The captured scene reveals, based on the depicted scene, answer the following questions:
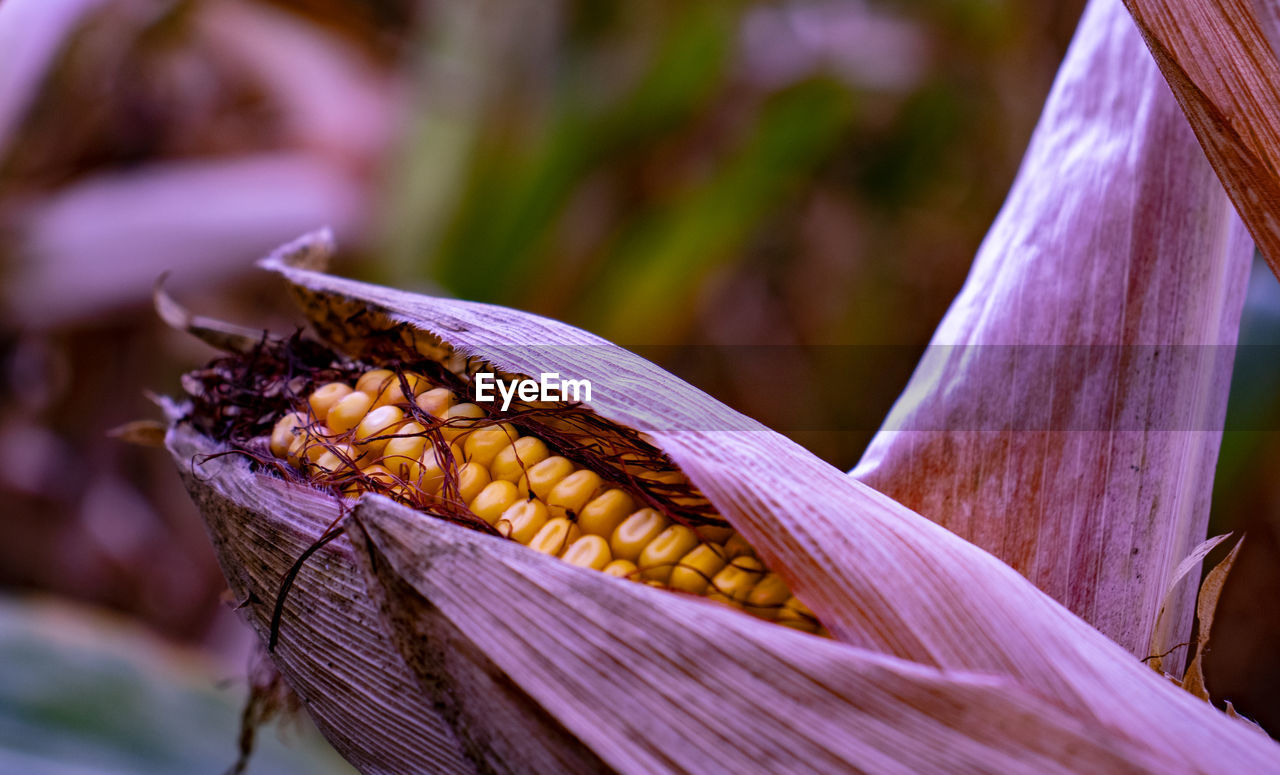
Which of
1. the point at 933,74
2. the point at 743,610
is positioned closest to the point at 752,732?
the point at 743,610

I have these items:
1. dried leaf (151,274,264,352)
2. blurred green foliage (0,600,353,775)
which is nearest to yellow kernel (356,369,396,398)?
dried leaf (151,274,264,352)

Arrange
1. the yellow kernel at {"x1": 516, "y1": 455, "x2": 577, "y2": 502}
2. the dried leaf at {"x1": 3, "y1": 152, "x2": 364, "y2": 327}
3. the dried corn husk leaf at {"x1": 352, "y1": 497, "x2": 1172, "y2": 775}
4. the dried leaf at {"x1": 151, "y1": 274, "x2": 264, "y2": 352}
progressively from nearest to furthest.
→ the dried corn husk leaf at {"x1": 352, "y1": 497, "x2": 1172, "y2": 775} → the yellow kernel at {"x1": 516, "y1": 455, "x2": 577, "y2": 502} → the dried leaf at {"x1": 151, "y1": 274, "x2": 264, "y2": 352} → the dried leaf at {"x1": 3, "y1": 152, "x2": 364, "y2": 327}

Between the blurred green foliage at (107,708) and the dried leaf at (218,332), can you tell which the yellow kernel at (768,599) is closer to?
the dried leaf at (218,332)

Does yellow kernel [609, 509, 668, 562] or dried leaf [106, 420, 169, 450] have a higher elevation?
yellow kernel [609, 509, 668, 562]

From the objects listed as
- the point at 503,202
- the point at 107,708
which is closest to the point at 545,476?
the point at 107,708

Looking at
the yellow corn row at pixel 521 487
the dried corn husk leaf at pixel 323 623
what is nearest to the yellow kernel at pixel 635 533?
the yellow corn row at pixel 521 487

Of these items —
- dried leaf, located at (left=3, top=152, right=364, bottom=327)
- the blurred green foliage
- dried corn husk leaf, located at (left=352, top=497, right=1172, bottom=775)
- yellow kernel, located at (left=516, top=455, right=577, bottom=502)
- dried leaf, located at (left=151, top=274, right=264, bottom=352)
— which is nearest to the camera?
dried corn husk leaf, located at (left=352, top=497, right=1172, bottom=775)

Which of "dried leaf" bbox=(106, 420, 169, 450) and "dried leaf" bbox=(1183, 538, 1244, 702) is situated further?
"dried leaf" bbox=(106, 420, 169, 450)

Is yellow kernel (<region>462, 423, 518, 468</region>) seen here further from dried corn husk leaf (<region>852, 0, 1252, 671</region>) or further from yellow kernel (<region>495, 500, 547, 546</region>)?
dried corn husk leaf (<region>852, 0, 1252, 671</region>)

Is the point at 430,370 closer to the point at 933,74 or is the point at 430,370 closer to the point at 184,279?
the point at 184,279
